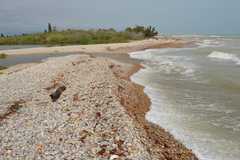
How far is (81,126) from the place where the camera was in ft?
40.5

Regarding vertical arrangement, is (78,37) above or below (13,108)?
below

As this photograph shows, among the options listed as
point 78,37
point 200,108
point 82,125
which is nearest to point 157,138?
point 82,125

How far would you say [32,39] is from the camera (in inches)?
3610

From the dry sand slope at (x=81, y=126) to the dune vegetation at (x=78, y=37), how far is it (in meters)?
61.2

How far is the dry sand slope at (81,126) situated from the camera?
10.3 m

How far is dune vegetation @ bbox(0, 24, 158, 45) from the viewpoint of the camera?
82812 mm

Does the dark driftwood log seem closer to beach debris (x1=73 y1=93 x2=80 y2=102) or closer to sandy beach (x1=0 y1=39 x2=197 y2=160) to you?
sandy beach (x1=0 y1=39 x2=197 y2=160)

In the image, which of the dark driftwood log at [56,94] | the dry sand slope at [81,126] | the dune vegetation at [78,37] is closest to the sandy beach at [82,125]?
the dry sand slope at [81,126]

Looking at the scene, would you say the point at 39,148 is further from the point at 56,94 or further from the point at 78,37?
the point at 78,37

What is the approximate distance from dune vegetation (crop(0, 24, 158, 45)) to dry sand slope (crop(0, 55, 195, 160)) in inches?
2411

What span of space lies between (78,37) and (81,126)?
74027mm

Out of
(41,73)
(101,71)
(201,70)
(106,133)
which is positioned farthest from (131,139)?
(201,70)

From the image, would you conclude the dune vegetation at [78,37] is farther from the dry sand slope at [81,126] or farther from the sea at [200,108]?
the dry sand slope at [81,126]

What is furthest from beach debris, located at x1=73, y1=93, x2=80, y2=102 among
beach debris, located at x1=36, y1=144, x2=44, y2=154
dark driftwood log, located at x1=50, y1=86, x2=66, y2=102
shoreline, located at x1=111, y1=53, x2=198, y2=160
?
beach debris, located at x1=36, y1=144, x2=44, y2=154
